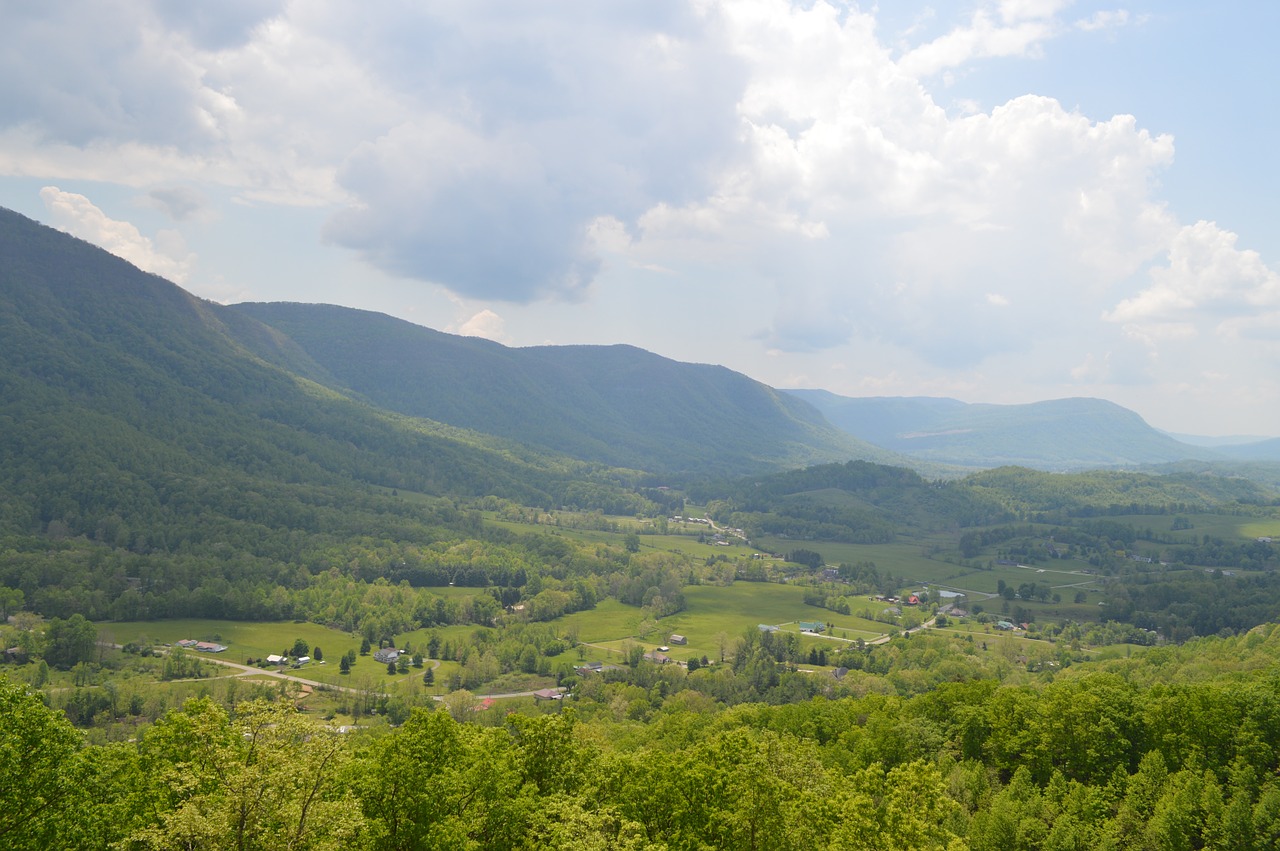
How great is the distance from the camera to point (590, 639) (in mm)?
159000

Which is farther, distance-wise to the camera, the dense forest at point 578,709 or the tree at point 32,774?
the dense forest at point 578,709

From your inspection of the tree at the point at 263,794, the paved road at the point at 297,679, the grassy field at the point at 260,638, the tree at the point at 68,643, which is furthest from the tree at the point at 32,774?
the tree at the point at 68,643

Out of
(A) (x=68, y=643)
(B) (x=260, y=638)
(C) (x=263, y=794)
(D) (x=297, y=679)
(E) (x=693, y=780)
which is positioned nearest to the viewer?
(C) (x=263, y=794)

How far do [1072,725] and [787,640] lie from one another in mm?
84947

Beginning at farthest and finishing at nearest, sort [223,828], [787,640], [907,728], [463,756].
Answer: [787,640] → [907,728] → [463,756] → [223,828]

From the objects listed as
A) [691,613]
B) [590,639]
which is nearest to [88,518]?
[590,639]

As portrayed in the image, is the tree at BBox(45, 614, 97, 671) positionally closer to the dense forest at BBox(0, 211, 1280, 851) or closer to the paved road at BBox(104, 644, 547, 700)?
the dense forest at BBox(0, 211, 1280, 851)

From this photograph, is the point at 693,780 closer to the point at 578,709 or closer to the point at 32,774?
the point at 32,774

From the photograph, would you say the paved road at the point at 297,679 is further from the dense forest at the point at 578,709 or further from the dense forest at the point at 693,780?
the dense forest at the point at 693,780

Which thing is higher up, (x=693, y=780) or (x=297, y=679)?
(x=693, y=780)

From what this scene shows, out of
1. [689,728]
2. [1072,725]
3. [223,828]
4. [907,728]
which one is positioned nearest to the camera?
[223,828]

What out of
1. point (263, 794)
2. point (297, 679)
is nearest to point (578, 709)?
point (297, 679)

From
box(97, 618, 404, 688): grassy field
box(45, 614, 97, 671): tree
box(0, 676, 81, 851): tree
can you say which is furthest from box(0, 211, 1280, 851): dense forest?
box(97, 618, 404, 688): grassy field

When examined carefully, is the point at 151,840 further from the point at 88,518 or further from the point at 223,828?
the point at 88,518
